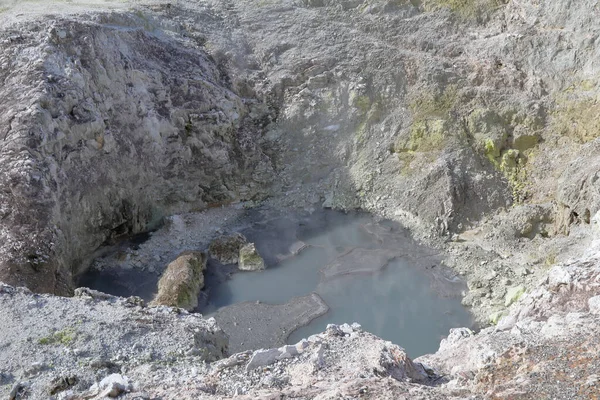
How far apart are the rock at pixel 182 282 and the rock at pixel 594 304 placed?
12857 mm

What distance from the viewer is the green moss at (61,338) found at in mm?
11328

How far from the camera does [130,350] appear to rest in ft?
36.9

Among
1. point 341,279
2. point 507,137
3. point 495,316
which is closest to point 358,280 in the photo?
point 341,279

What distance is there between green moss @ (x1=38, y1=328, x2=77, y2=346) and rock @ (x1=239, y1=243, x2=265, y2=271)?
10.0 metres

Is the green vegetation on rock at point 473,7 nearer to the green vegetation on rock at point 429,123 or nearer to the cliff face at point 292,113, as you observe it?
the cliff face at point 292,113

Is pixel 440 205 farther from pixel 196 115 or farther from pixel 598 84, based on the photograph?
pixel 196 115

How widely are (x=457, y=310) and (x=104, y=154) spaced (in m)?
15.1

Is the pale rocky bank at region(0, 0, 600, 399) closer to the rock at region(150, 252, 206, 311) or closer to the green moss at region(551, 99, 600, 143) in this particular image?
the green moss at region(551, 99, 600, 143)

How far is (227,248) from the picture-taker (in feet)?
72.1

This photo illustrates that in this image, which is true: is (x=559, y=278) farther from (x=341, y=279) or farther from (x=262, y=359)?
(x=341, y=279)

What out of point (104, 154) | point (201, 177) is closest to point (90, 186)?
point (104, 154)

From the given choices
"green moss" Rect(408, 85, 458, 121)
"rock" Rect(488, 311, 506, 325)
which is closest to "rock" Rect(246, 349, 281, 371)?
"rock" Rect(488, 311, 506, 325)

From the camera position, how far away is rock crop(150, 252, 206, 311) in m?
18.8

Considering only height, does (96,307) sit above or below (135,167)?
below
